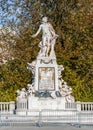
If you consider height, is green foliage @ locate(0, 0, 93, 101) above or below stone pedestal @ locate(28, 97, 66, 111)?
above

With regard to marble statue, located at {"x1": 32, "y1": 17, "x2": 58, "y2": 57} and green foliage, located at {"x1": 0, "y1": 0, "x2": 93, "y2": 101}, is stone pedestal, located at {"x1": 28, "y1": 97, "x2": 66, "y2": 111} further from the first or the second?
green foliage, located at {"x1": 0, "y1": 0, "x2": 93, "y2": 101}

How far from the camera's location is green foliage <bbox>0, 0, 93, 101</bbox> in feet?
93.7

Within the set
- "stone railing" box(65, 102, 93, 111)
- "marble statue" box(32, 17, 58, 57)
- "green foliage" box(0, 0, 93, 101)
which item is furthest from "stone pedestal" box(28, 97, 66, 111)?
"green foliage" box(0, 0, 93, 101)

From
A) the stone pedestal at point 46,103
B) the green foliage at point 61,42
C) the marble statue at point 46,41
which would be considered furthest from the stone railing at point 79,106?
the green foliage at point 61,42

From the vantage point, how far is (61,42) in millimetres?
29531

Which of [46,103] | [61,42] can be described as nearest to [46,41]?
[46,103]

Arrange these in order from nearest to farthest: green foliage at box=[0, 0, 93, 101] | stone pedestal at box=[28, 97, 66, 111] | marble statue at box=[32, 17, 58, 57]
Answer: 1. stone pedestal at box=[28, 97, 66, 111]
2. marble statue at box=[32, 17, 58, 57]
3. green foliage at box=[0, 0, 93, 101]

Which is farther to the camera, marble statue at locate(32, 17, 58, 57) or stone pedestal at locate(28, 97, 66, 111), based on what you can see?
marble statue at locate(32, 17, 58, 57)

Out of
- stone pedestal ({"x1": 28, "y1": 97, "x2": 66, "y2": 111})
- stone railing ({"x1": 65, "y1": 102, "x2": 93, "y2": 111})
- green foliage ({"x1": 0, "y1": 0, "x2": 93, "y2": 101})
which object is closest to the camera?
stone pedestal ({"x1": 28, "y1": 97, "x2": 66, "y2": 111})

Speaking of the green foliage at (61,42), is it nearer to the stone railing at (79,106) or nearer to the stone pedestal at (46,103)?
the stone railing at (79,106)

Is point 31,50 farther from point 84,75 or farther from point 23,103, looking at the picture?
point 23,103

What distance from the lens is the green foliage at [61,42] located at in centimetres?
2856

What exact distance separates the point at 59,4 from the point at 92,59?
15.6 feet

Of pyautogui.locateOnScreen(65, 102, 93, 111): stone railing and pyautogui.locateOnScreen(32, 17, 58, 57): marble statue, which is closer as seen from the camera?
pyautogui.locateOnScreen(65, 102, 93, 111): stone railing
